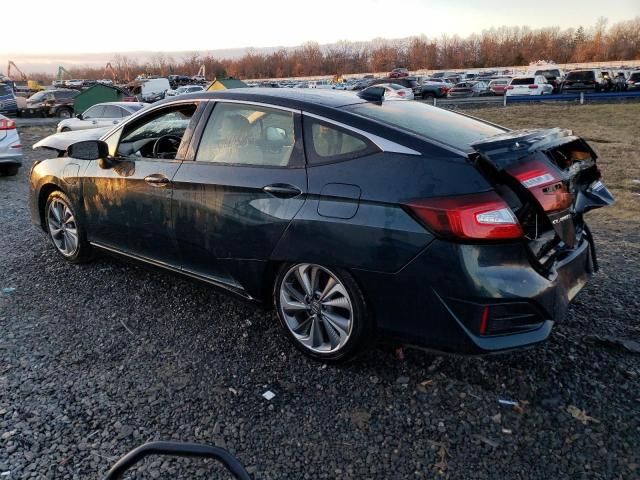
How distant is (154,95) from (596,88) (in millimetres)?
31955

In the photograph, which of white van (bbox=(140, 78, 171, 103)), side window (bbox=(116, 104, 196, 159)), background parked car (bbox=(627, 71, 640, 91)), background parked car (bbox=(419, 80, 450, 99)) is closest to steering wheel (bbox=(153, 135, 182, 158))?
side window (bbox=(116, 104, 196, 159))

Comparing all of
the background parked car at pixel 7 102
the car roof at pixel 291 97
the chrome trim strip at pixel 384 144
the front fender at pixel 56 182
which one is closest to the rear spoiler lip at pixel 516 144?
the chrome trim strip at pixel 384 144

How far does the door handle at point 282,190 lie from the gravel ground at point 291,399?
1.03 m

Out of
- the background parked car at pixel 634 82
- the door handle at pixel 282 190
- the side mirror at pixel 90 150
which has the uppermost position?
the side mirror at pixel 90 150

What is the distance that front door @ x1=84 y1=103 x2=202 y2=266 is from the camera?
380 cm

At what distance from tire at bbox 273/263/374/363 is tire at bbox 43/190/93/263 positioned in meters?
2.34

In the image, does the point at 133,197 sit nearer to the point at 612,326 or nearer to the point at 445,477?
the point at 445,477

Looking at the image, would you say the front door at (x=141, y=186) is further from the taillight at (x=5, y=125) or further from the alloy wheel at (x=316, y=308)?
the taillight at (x=5, y=125)

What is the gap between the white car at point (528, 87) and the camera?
104 ft

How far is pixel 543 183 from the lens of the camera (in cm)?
272

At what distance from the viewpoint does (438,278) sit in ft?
8.60

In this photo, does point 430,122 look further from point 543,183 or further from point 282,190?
point 282,190

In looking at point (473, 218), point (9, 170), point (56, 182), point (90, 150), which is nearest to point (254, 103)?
point (90, 150)

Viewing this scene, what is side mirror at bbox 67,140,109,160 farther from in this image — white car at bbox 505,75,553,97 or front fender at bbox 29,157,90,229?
white car at bbox 505,75,553,97
